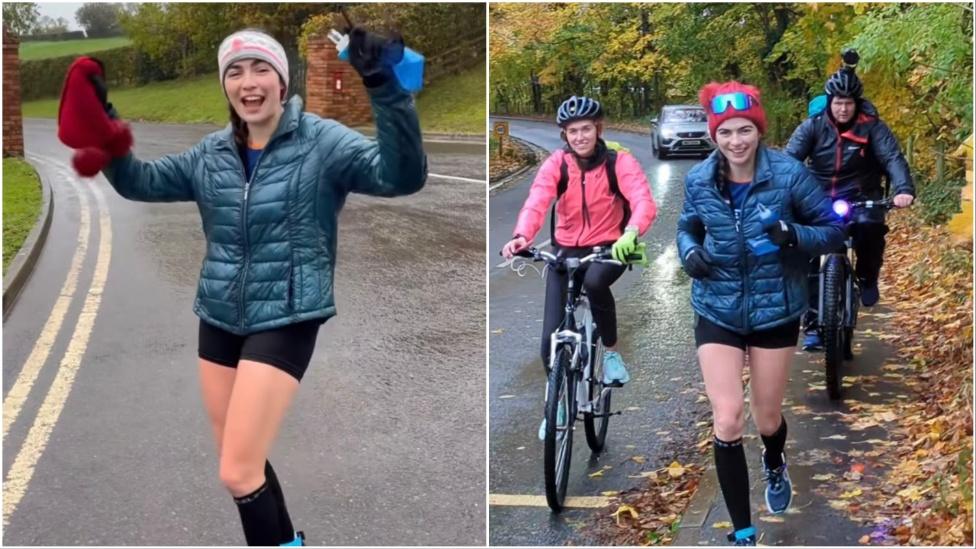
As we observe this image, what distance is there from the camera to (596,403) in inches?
219

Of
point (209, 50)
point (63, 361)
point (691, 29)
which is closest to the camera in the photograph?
point (691, 29)

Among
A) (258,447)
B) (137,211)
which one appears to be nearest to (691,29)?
(258,447)

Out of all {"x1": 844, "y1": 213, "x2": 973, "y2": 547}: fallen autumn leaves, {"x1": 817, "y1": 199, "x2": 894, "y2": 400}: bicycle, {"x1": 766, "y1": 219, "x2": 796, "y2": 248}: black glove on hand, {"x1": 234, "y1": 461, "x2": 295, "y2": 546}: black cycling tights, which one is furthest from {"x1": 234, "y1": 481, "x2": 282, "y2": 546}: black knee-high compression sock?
{"x1": 817, "y1": 199, "x2": 894, "y2": 400}: bicycle

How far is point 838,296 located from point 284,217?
12.8ft

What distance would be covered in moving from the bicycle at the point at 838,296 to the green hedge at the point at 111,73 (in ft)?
58.6

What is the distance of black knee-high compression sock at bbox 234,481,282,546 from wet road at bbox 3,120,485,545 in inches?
47.3

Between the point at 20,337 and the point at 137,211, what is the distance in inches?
250

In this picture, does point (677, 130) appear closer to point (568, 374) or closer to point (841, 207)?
point (841, 207)

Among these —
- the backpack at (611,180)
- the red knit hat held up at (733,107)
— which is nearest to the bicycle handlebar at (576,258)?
the backpack at (611,180)

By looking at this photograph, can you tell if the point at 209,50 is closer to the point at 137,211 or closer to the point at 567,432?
the point at 137,211

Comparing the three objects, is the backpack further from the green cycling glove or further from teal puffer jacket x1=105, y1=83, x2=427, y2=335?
teal puffer jacket x1=105, y1=83, x2=427, y2=335

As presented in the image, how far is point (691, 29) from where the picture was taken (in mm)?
6059

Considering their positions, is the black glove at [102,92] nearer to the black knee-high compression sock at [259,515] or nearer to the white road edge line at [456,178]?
the black knee-high compression sock at [259,515]

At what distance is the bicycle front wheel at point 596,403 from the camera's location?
5.45 metres
